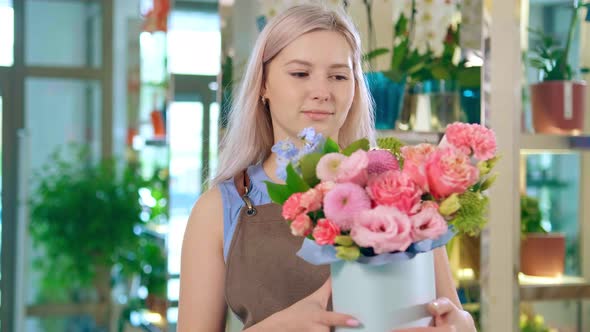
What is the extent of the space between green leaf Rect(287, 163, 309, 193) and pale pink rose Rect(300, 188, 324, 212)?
0.05 meters

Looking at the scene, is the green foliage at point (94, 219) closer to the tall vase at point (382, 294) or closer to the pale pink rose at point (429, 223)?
the tall vase at point (382, 294)

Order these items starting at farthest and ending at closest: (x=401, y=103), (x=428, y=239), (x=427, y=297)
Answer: (x=401, y=103)
(x=427, y=297)
(x=428, y=239)

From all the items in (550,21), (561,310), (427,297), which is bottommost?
(561,310)

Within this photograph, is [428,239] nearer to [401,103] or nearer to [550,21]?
[401,103]

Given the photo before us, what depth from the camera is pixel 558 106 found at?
9.16ft

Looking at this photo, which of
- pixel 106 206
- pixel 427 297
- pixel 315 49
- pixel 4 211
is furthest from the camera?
pixel 4 211

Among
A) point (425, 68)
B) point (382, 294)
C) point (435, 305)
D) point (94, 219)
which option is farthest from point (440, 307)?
point (94, 219)

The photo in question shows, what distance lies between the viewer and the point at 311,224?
4.04ft

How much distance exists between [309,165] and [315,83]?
33cm

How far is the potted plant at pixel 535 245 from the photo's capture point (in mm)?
2773

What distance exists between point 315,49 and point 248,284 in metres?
0.46

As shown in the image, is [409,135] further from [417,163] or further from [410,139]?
[417,163]

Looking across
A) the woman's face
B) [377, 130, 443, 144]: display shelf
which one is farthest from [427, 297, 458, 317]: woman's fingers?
[377, 130, 443, 144]: display shelf

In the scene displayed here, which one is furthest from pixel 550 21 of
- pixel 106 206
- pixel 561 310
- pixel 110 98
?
pixel 110 98
